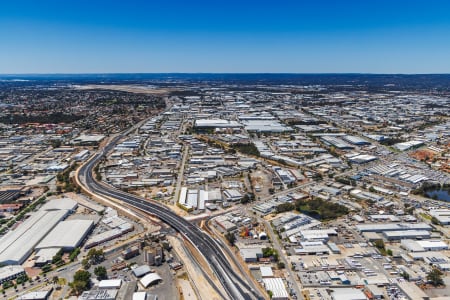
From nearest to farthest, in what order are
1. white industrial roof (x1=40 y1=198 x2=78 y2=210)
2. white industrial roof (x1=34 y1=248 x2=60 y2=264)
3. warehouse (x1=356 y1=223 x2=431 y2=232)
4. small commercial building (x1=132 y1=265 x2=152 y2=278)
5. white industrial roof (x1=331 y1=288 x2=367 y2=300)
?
white industrial roof (x1=331 y1=288 x2=367 y2=300), small commercial building (x1=132 y1=265 x2=152 y2=278), white industrial roof (x1=34 y1=248 x2=60 y2=264), warehouse (x1=356 y1=223 x2=431 y2=232), white industrial roof (x1=40 y1=198 x2=78 y2=210)

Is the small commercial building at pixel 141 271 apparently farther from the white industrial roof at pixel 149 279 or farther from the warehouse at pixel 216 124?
the warehouse at pixel 216 124

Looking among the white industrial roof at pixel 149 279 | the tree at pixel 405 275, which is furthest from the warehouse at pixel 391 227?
the white industrial roof at pixel 149 279

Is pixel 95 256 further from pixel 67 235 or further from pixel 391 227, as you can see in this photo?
pixel 391 227

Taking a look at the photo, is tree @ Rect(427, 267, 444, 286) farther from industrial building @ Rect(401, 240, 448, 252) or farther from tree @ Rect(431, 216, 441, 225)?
tree @ Rect(431, 216, 441, 225)

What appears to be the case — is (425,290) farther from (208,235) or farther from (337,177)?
(337,177)

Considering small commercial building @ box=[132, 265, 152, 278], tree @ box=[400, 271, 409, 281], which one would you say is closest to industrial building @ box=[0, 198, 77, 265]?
small commercial building @ box=[132, 265, 152, 278]

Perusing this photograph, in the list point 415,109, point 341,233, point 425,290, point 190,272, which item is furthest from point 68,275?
point 415,109
